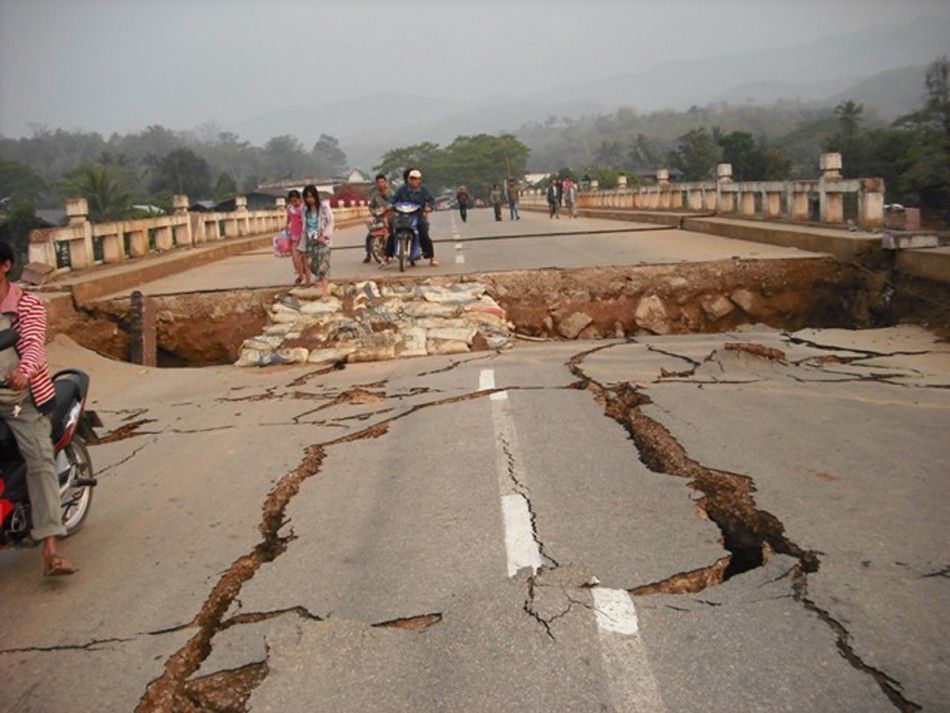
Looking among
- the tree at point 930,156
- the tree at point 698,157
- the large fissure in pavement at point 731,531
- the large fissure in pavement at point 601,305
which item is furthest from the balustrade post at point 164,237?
the tree at point 698,157

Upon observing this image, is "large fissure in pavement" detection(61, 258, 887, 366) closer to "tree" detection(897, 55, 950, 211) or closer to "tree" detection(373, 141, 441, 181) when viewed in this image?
"tree" detection(897, 55, 950, 211)

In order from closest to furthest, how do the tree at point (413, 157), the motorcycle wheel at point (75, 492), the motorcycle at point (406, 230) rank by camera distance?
the motorcycle wheel at point (75, 492), the motorcycle at point (406, 230), the tree at point (413, 157)

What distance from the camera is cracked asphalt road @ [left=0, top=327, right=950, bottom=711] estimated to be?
9.86ft

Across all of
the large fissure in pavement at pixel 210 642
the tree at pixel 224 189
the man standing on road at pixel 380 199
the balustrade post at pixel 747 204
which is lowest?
the large fissure in pavement at pixel 210 642

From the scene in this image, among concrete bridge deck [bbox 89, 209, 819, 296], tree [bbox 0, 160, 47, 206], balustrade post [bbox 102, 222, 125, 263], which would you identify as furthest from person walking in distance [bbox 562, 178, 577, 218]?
tree [bbox 0, 160, 47, 206]

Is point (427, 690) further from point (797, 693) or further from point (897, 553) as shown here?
point (897, 553)

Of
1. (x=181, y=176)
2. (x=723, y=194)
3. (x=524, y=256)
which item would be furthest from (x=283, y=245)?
(x=181, y=176)

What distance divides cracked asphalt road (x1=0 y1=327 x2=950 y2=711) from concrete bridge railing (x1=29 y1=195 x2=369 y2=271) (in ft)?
18.2

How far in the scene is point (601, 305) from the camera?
12.1 m

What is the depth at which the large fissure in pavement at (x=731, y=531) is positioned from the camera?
3158 millimetres

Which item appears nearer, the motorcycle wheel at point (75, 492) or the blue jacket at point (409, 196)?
the motorcycle wheel at point (75, 492)

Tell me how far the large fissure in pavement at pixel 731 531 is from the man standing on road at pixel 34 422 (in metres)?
2.82

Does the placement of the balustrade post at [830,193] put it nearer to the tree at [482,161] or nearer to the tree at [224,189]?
the tree at [224,189]

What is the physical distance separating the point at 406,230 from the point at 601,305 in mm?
3777
